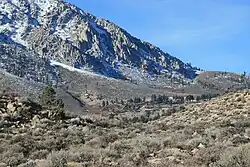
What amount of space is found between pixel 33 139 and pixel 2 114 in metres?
9.27

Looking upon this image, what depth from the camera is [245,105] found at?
43688 mm

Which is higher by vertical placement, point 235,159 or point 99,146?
point 235,159

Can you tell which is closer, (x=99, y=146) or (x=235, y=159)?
(x=235, y=159)

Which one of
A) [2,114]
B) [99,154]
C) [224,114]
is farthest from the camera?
[224,114]

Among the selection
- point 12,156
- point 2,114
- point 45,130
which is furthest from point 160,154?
point 2,114

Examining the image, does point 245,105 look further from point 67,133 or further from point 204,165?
point 204,165

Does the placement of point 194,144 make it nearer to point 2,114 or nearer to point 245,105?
point 2,114

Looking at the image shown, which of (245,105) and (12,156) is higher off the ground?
(245,105)

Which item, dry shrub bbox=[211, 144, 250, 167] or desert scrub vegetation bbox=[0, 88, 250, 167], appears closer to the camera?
dry shrub bbox=[211, 144, 250, 167]

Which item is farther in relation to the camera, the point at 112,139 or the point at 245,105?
the point at 245,105

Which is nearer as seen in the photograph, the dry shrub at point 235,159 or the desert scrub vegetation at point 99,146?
the dry shrub at point 235,159

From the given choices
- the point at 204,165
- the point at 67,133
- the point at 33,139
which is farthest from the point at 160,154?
the point at 67,133

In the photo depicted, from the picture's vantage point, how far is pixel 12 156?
17.7 meters

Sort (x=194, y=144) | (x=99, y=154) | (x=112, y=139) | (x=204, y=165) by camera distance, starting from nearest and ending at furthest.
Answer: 1. (x=204, y=165)
2. (x=99, y=154)
3. (x=194, y=144)
4. (x=112, y=139)
